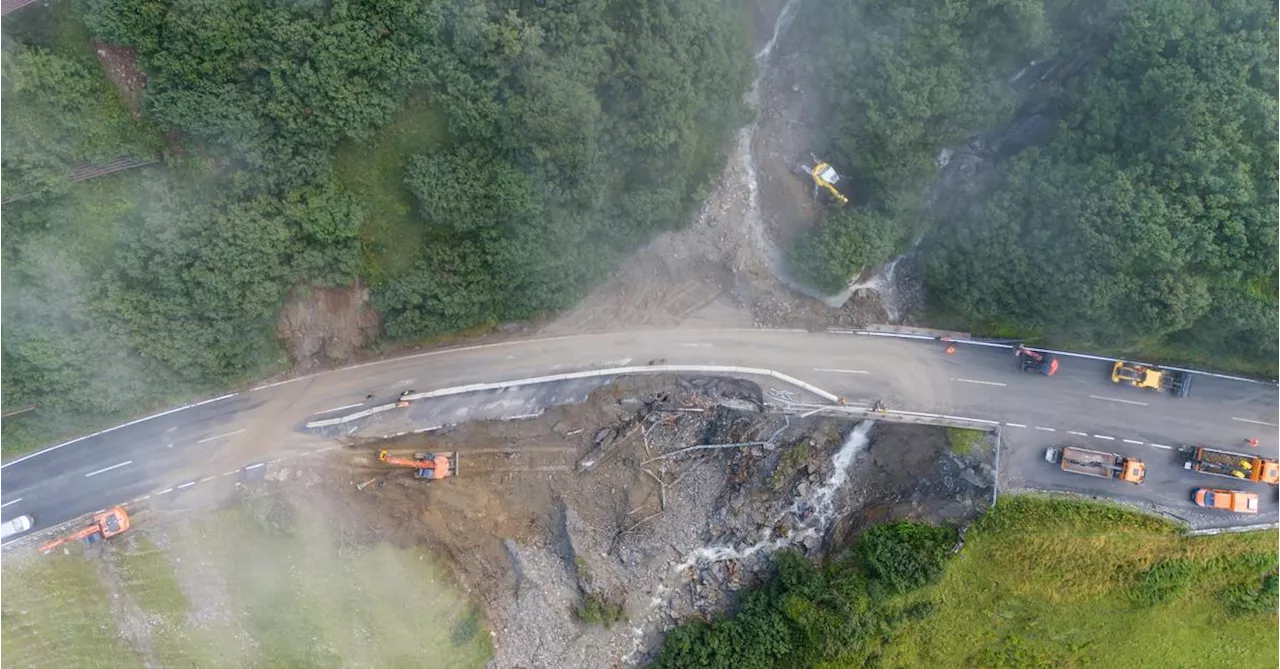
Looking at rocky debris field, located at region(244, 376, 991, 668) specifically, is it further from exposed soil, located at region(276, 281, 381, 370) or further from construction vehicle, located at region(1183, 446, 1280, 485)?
construction vehicle, located at region(1183, 446, 1280, 485)

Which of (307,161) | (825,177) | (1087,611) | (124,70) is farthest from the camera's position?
(825,177)

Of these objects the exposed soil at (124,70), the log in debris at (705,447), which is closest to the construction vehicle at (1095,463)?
the log in debris at (705,447)

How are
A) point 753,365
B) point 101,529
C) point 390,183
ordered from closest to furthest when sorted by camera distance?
point 390,183
point 101,529
point 753,365

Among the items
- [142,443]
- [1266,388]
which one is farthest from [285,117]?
[1266,388]

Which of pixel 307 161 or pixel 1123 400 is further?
pixel 1123 400

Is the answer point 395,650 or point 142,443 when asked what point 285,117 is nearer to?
point 142,443

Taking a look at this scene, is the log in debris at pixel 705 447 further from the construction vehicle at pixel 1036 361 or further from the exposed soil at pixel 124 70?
the exposed soil at pixel 124 70

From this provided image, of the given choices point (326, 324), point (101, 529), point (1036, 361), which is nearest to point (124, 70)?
point (326, 324)

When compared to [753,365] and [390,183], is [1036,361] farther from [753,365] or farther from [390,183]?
[390,183]
